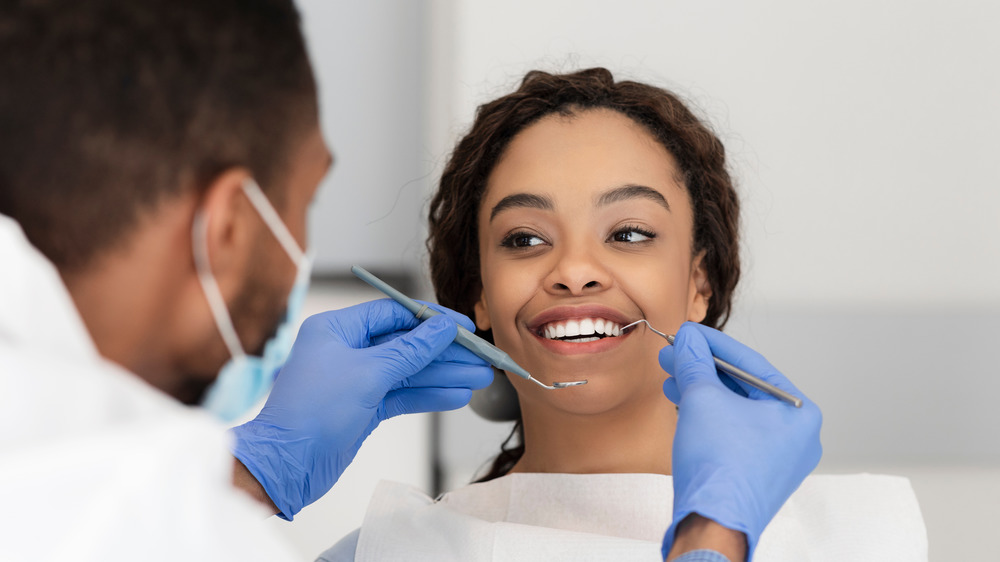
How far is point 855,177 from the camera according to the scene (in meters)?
1.87

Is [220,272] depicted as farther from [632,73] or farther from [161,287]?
[632,73]

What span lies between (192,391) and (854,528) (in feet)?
3.43

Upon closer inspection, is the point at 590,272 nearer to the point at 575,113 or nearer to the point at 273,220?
the point at 575,113

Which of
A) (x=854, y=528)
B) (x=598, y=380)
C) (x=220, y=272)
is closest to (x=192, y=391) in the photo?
(x=220, y=272)

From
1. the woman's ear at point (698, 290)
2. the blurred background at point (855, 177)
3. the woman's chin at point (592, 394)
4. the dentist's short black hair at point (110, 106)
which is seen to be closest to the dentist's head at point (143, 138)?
the dentist's short black hair at point (110, 106)

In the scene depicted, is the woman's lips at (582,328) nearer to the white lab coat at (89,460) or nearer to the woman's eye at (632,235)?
the woman's eye at (632,235)

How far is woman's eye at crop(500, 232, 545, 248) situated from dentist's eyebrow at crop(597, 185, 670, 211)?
134 millimetres

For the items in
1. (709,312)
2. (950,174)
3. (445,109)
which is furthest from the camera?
(445,109)

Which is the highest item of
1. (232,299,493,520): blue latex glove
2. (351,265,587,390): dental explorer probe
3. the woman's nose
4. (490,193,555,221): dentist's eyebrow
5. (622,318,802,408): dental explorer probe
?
(490,193,555,221): dentist's eyebrow

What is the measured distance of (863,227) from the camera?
1869mm

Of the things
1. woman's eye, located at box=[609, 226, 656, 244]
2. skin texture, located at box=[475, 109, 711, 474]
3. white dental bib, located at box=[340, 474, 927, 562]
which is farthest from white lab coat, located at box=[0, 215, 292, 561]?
woman's eye, located at box=[609, 226, 656, 244]

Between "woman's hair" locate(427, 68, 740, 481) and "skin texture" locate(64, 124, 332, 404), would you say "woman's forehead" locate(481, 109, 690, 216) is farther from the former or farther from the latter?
"skin texture" locate(64, 124, 332, 404)

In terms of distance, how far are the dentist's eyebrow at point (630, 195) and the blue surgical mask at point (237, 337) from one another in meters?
0.54

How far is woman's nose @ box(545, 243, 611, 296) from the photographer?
1291mm
